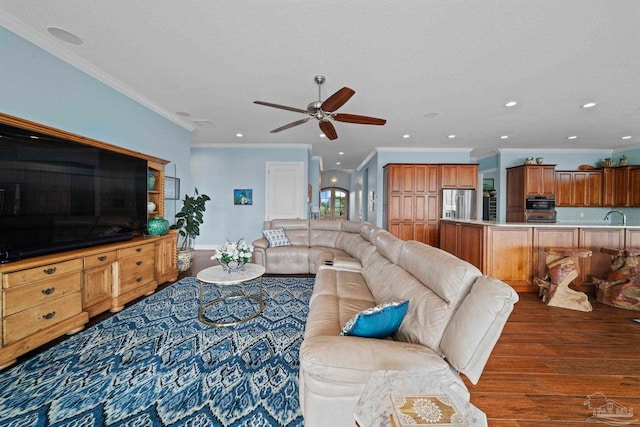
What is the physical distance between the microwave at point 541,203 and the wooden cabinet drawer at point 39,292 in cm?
847

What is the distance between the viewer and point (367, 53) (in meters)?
2.39

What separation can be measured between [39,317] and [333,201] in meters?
10.5

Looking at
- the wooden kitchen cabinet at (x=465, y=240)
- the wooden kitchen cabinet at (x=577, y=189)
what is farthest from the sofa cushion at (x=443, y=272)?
the wooden kitchen cabinet at (x=577, y=189)

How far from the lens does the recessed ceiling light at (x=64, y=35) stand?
2.15 meters

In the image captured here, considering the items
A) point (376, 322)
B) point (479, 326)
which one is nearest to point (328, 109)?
point (376, 322)

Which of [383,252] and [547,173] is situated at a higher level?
[547,173]

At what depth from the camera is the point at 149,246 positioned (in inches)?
126

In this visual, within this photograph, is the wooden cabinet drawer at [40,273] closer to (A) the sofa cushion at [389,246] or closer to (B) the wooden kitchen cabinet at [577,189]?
(A) the sofa cushion at [389,246]

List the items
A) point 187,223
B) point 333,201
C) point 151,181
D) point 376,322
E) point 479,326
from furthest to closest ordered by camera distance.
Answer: point 333,201 → point 187,223 → point 151,181 → point 376,322 → point 479,326

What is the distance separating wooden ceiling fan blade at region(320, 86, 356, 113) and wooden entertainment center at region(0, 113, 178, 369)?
2.65 m

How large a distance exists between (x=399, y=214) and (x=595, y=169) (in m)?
5.27

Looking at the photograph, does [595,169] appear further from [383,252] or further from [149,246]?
[149,246]

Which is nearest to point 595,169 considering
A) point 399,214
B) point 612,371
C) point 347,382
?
point 399,214

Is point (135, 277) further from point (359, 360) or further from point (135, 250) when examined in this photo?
point (359, 360)
